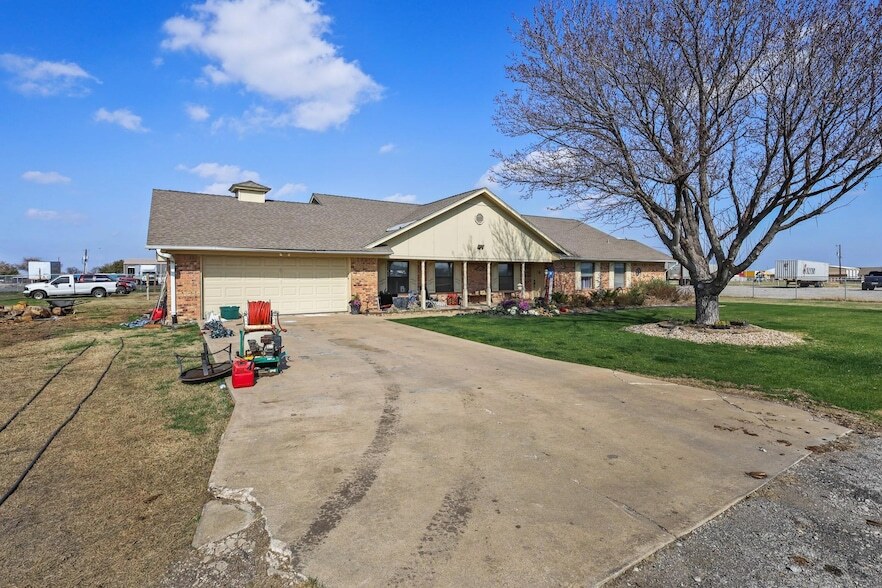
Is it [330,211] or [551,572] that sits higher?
[330,211]

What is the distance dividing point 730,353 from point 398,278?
43.4 ft

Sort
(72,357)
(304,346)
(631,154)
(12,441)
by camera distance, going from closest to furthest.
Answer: (12,441), (72,357), (304,346), (631,154)

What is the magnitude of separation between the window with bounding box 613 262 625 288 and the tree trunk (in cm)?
1308

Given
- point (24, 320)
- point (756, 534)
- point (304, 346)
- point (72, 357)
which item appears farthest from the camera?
point (24, 320)

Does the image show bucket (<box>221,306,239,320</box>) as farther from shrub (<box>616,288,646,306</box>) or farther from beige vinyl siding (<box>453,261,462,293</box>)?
shrub (<box>616,288,646,306</box>)

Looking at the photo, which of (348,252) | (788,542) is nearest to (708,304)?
(788,542)

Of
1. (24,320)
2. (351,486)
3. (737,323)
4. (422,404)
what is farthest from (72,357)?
(737,323)

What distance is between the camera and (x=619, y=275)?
26531 millimetres

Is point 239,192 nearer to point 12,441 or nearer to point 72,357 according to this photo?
point 72,357

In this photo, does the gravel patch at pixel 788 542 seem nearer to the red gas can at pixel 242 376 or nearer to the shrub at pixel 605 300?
the red gas can at pixel 242 376

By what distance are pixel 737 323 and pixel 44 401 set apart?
1554 centimetres

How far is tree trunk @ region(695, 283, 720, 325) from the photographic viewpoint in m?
13.1

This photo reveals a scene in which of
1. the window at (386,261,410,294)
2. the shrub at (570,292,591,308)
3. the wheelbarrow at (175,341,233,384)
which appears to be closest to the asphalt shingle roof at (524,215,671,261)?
the shrub at (570,292,591,308)

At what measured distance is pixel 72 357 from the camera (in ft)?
30.5
